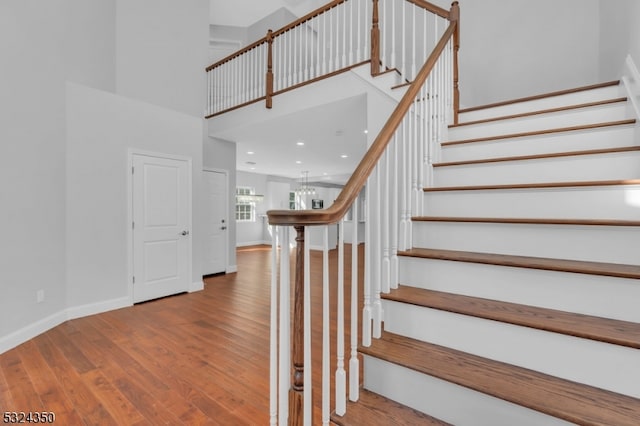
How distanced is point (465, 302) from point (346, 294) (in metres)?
2.62

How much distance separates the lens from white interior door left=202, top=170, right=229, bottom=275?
5.34m

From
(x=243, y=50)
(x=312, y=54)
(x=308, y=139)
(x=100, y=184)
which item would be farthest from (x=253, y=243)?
(x=312, y=54)

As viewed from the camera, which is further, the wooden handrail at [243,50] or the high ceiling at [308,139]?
the wooden handrail at [243,50]

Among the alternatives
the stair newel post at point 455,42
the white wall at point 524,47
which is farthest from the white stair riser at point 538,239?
the white wall at point 524,47

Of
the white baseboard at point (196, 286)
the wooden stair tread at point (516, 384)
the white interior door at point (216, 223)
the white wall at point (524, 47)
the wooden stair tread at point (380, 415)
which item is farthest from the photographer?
the white interior door at point (216, 223)

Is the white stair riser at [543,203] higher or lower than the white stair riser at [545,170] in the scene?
lower

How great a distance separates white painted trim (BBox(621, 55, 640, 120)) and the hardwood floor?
2.72m

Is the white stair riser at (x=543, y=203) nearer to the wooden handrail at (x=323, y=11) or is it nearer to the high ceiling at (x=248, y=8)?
the wooden handrail at (x=323, y=11)

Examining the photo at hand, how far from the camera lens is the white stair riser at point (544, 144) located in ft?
6.24

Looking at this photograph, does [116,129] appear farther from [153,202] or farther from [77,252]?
[77,252]

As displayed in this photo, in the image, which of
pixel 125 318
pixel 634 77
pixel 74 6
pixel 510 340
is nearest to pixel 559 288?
pixel 510 340

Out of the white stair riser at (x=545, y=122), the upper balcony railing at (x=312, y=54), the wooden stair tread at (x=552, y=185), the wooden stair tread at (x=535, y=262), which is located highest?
the upper balcony railing at (x=312, y=54)

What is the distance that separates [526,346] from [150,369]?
2.40 metres

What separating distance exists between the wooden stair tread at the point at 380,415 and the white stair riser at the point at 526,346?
319 millimetres
